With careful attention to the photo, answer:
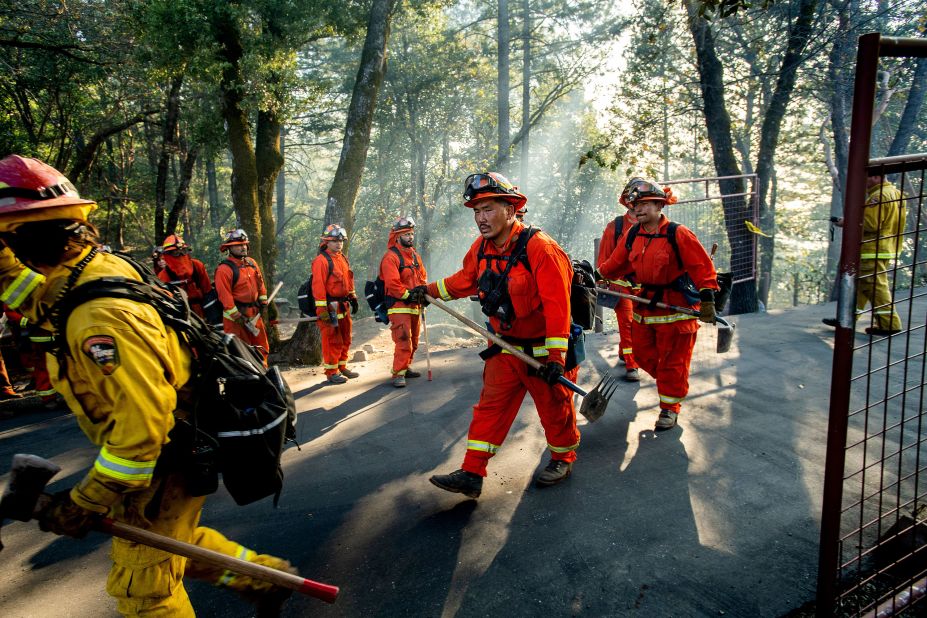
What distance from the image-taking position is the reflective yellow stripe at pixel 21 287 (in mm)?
2002

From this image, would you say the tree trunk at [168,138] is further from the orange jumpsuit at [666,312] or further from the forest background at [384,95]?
the orange jumpsuit at [666,312]

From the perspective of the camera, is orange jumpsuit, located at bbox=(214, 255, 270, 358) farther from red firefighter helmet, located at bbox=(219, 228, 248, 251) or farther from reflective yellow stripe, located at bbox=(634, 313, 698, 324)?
reflective yellow stripe, located at bbox=(634, 313, 698, 324)

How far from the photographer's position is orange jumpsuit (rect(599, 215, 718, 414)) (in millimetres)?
4812

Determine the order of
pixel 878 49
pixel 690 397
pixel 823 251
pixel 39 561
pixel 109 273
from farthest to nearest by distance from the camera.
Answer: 1. pixel 823 251
2. pixel 690 397
3. pixel 39 561
4. pixel 109 273
5. pixel 878 49

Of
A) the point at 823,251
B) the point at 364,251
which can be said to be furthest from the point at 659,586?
the point at 823,251

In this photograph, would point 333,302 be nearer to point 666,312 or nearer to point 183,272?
point 183,272

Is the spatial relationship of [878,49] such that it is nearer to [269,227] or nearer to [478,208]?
[478,208]

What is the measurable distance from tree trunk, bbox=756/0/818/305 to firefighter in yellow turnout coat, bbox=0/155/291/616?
10.7m

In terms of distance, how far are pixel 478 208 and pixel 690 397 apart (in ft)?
11.7

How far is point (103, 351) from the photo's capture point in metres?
1.87

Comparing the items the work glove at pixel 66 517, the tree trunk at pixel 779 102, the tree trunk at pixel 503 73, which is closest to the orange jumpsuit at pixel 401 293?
the work glove at pixel 66 517

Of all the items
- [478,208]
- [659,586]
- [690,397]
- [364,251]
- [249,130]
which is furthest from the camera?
[364,251]

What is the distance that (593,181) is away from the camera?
90.2 ft

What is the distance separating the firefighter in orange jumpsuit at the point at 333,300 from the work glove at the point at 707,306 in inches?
186
